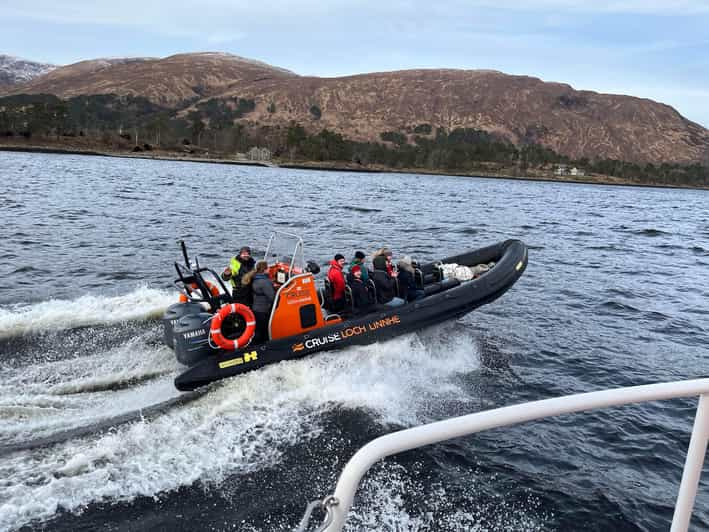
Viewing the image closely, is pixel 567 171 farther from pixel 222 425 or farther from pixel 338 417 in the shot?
pixel 222 425

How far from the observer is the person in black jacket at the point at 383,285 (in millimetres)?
9570

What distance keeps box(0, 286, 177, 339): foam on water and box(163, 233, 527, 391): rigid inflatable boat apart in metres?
2.22

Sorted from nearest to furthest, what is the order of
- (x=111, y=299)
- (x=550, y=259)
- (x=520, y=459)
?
(x=520, y=459)
(x=111, y=299)
(x=550, y=259)

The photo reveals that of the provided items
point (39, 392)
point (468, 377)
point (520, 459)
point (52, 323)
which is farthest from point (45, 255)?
point (520, 459)

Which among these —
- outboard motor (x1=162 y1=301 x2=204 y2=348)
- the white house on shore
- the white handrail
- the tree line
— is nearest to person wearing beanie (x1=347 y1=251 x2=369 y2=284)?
outboard motor (x1=162 y1=301 x2=204 y2=348)

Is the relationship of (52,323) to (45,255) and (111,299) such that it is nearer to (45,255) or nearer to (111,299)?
(111,299)

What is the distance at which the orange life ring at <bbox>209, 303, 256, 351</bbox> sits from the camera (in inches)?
299

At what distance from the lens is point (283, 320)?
8406 mm

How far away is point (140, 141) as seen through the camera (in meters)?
108

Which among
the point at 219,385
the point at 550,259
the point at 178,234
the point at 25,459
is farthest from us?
the point at 178,234

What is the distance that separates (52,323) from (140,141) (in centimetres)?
10917

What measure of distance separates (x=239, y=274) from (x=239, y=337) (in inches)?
46.6

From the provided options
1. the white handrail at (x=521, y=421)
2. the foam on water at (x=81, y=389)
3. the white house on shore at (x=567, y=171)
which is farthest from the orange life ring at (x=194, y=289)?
the white house on shore at (x=567, y=171)

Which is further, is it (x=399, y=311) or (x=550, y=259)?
(x=550, y=259)
